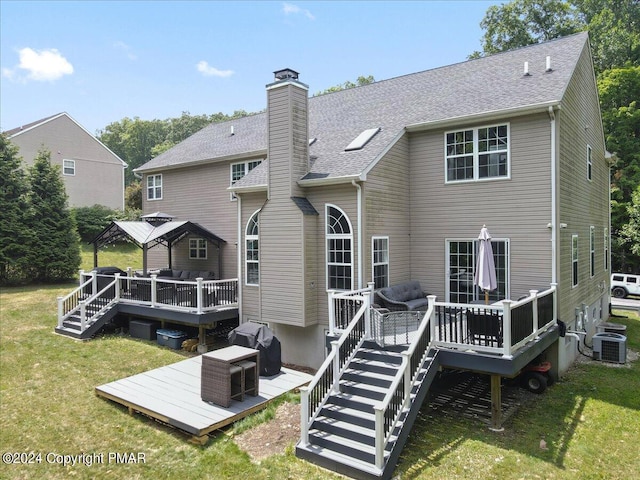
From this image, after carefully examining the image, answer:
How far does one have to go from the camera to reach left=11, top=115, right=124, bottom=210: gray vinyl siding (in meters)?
28.9

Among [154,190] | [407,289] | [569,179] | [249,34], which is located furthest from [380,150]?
[154,190]

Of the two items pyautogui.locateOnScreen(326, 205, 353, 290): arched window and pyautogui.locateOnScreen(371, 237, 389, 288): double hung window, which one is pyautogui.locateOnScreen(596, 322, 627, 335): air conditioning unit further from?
pyautogui.locateOnScreen(326, 205, 353, 290): arched window

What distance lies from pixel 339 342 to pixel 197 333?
715 cm

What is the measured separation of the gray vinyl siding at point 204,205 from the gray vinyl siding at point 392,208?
6.51 meters

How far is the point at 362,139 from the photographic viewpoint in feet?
38.5

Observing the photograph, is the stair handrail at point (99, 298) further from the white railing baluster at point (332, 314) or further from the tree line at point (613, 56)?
the tree line at point (613, 56)

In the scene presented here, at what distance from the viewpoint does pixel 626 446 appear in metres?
6.91

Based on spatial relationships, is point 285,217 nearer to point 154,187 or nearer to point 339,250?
point 339,250

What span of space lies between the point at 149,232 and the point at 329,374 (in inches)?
377

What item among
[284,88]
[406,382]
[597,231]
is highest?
[284,88]

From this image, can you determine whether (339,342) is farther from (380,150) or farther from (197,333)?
(197,333)

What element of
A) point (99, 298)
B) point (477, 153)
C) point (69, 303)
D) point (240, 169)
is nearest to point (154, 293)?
point (99, 298)

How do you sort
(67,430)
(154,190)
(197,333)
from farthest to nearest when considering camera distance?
1. (154,190)
2. (197,333)
3. (67,430)

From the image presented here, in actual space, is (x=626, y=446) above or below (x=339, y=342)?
below
